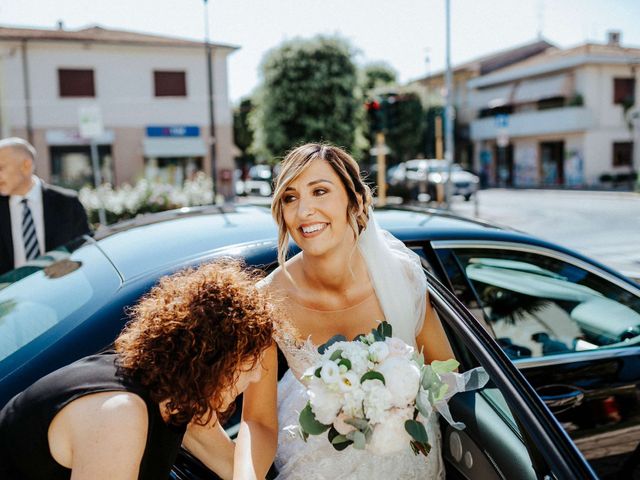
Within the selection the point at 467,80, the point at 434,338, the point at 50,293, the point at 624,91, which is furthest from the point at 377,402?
the point at 467,80

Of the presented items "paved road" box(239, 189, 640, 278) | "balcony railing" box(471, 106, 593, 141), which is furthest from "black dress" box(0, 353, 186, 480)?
"balcony railing" box(471, 106, 593, 141)

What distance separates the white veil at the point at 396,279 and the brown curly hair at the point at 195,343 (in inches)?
31.1

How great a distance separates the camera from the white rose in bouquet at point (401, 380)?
5.58 feet

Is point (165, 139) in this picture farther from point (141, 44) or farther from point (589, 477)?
point (589, 477)

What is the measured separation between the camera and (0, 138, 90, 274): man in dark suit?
13.6 feet

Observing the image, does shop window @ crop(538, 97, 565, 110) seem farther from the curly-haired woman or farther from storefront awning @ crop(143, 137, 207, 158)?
the curly-haired woman

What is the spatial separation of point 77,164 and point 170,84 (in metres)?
5.75

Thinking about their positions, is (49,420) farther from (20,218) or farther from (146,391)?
(20,218)

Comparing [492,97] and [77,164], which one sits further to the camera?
[492,97]

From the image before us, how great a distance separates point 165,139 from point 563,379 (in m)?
28.7

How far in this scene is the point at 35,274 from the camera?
2.72m

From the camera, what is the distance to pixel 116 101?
28.7m

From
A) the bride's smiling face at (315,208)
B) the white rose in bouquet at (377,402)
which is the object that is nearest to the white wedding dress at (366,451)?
the bride's smiling face at (315,208)

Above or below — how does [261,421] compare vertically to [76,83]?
below
